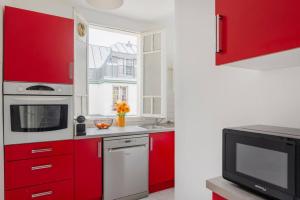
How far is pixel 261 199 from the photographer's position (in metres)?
0.76

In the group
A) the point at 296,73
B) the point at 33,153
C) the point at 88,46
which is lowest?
the point at 33,153

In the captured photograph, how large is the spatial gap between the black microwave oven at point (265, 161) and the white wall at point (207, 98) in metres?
0.28

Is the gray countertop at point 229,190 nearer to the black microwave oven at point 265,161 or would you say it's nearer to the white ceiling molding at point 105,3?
the black microwave oven at point 265,161

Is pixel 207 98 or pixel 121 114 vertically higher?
pixel 207 98

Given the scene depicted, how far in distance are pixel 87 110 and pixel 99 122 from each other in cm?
27

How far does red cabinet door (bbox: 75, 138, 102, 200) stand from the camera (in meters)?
2.23

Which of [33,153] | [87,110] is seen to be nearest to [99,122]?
[87,110]

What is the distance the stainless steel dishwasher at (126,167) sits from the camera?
237cm

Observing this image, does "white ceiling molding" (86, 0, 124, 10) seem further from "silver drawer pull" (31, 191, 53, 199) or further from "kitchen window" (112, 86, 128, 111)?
"silver drawer pull" (31, 191, 53, 199)

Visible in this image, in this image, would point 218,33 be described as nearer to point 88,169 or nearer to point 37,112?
point 37,112

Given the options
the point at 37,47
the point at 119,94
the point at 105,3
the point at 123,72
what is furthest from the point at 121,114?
the point at 105,3

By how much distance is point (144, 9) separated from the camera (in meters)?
2.89

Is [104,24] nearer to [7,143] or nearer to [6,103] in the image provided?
[6,103]

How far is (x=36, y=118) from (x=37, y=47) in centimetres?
73
